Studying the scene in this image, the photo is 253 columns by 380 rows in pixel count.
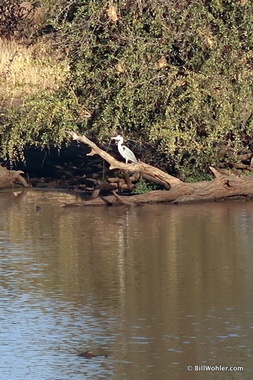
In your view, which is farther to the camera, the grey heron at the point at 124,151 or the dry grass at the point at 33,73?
the dry grass at the point at 33,73

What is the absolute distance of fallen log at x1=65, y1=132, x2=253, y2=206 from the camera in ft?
51.8

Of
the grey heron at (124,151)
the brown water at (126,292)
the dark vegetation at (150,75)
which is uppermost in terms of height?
the dark vegetation at (150,75)

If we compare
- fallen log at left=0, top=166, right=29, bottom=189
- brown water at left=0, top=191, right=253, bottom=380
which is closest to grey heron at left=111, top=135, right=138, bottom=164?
brown water at left=0, top=191, right=253, bottom=380

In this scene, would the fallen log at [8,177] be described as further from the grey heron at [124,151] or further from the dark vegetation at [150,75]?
the grey heron at [124,151]

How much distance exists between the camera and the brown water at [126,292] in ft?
24.5

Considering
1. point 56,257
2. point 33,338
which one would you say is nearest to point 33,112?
point 56,257

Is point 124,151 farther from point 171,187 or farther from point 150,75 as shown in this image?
point 150,75

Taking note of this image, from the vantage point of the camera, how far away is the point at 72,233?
13.3 m

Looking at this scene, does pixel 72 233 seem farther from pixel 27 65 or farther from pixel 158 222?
pixel 27 65

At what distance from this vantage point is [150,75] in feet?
51.2

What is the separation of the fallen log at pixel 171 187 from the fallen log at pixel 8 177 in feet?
8.36

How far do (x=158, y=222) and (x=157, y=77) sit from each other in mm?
2740

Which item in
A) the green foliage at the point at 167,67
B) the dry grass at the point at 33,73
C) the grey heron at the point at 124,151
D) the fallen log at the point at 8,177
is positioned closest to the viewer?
the green foliage at the point at 167,67

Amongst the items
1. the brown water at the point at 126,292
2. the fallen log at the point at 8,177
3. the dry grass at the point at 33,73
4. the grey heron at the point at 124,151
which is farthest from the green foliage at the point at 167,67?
the fallen log at the point at 8,177
